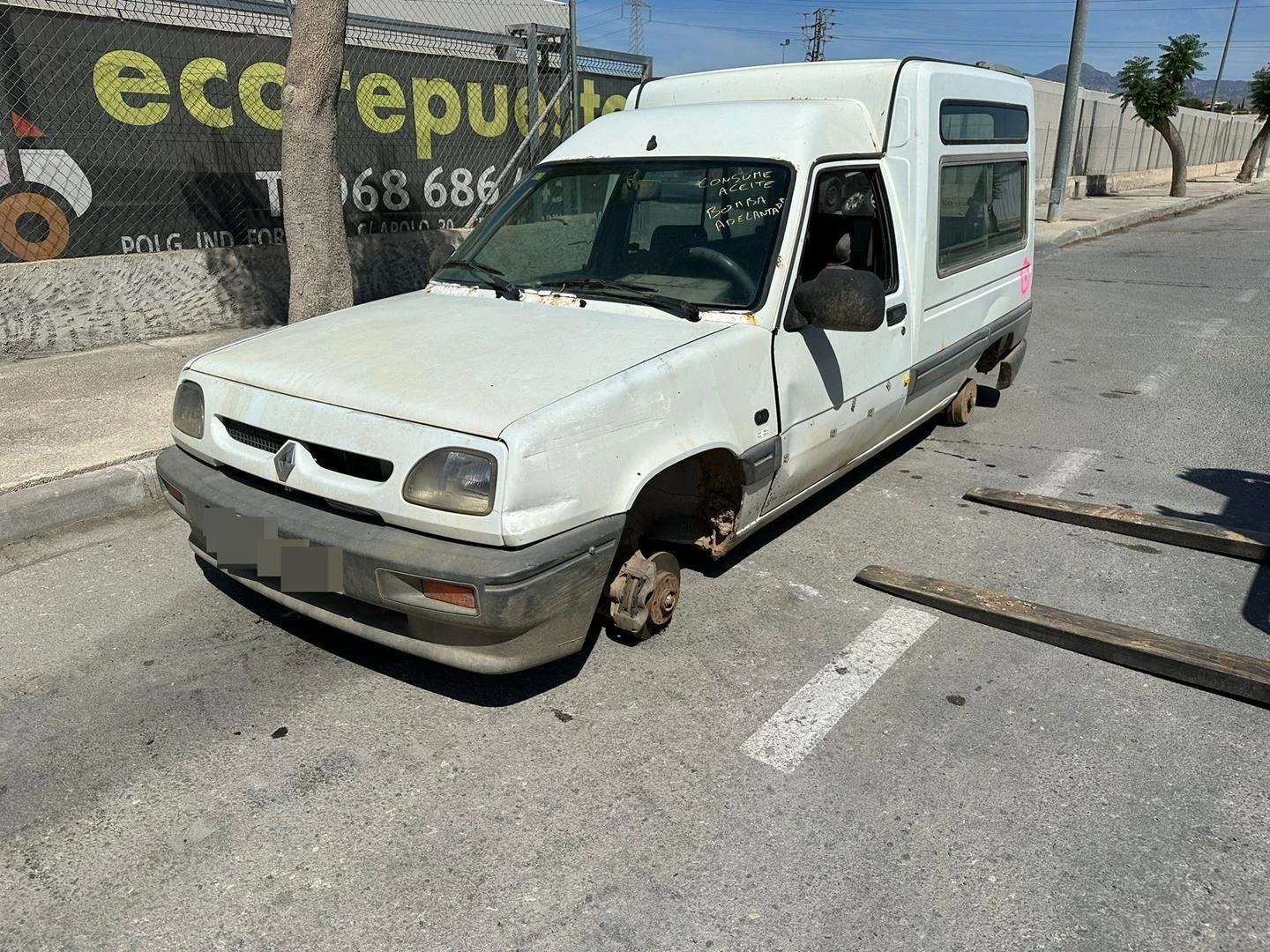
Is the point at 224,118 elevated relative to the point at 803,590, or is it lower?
elevated

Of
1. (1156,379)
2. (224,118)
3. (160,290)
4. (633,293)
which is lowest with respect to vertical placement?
(1156,379)

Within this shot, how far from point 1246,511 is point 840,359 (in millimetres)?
2582

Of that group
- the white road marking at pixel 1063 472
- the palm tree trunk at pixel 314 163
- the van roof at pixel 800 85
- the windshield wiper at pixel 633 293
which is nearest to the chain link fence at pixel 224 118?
the palm tree trunk at pixel 314 163

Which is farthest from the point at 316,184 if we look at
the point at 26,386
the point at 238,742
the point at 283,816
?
the point at 283,816

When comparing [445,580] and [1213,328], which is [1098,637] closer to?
[445,580]

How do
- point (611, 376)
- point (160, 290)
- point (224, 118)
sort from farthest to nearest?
point (224, 118) → point (160, 290) → point (611, 376)

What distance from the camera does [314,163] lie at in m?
5.93

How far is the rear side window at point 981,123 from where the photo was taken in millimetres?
4828

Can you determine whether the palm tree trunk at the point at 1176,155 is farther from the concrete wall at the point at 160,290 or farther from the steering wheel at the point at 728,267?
the steering wheel at the point at 728,267

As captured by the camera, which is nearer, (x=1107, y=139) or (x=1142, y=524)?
(x=1142, y=524)

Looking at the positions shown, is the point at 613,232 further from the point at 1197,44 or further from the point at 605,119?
the point at 1197,44

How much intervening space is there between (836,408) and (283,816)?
2.62 metres

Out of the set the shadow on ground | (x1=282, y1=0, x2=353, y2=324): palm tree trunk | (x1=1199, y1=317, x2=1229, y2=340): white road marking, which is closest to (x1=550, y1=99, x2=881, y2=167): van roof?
(x1=282, y1=0, x2=353, y2=324): palm tree trunk

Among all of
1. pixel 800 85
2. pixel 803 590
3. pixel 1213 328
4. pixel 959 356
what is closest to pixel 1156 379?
pixel 1213 328
